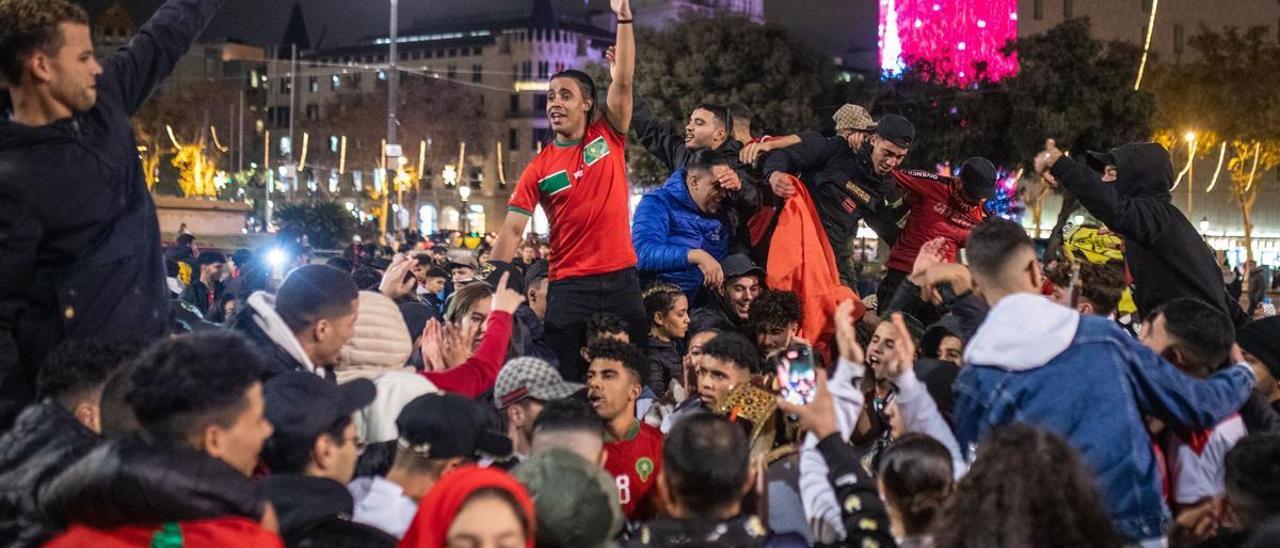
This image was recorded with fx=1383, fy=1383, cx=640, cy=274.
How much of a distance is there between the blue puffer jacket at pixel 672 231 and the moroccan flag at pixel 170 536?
19.3 ft

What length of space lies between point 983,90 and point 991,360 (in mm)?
39888

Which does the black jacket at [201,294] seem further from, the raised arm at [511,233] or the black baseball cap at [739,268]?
the raised arm at [511,233]

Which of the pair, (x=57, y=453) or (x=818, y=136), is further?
(x=818, y=136)

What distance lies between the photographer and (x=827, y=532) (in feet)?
15.6

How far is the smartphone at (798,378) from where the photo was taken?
18.4 ft

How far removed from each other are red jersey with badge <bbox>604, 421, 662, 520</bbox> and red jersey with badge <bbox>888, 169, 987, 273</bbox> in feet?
14.2

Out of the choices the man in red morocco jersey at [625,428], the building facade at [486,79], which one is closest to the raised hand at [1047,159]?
the man in red morocco jersey at [625,428]

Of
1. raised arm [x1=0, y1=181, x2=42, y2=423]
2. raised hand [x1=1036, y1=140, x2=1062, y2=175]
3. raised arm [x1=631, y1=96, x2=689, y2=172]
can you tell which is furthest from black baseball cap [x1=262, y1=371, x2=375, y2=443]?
raised arm [x1=631, y1=96, x2=689, y2=172]

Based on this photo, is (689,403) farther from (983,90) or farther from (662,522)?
(983,90)

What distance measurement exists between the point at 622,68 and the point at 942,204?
3.16m

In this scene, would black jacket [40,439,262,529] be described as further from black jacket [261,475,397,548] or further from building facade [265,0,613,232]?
building facade [265,0,613,232]

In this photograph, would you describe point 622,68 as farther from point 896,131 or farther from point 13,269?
point 13,269

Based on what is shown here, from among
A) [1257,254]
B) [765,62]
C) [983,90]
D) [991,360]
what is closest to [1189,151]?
[1257,254]

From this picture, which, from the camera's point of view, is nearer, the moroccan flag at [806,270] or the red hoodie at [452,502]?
the red hoodie at [452,502]
